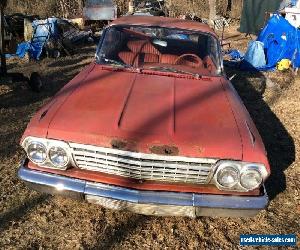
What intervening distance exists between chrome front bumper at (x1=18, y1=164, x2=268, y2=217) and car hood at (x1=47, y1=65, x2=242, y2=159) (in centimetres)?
34

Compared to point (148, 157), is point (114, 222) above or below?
below

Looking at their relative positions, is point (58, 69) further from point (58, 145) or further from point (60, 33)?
point (58, 145)

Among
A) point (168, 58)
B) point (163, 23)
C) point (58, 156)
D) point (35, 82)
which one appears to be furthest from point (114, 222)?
point (35, 82)

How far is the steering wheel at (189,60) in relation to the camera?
446 centimetres

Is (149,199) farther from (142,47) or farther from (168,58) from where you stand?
(142,47)

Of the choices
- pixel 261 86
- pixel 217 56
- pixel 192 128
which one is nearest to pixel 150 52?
pixel 217 56

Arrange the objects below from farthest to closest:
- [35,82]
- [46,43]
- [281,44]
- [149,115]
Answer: [46,43] < [281,44] < [35,82] < [149,115]

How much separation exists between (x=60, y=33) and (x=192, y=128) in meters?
9.38

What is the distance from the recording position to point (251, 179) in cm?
298

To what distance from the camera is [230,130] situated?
125 inches

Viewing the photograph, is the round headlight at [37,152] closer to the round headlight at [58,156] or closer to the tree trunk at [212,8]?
the round headlight at [58,156]

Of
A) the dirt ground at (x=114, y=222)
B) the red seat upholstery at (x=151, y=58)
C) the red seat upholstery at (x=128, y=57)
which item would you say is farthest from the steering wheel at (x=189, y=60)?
the dirt ground at (x=114, y=222)

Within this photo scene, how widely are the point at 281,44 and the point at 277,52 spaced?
Answer: 0.23 m

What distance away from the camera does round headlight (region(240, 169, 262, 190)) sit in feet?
9.70
